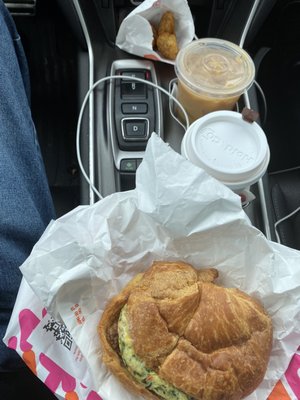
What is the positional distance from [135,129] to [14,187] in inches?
10.4

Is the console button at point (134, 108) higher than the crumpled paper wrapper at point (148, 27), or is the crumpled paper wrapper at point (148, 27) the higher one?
the crumpled paper wrapper at point (148, 27)

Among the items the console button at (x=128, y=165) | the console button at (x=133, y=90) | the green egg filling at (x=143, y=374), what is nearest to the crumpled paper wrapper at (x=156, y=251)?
the green egg filling at (x=143, y=374)

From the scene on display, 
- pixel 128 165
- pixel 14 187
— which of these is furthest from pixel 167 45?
pixel 14 187

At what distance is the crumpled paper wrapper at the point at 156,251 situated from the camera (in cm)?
67

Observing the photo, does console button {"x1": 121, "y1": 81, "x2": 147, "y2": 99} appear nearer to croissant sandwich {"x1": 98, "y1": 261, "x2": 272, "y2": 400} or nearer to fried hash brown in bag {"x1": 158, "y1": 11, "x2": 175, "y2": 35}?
fried hash brown in bag {"x1": 158, "y1": 11, "x2": 175, "y2": 35}

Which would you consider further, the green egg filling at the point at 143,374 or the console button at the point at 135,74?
the console button at the point at 135,74

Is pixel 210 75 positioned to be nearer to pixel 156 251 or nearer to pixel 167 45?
pixel 167 45

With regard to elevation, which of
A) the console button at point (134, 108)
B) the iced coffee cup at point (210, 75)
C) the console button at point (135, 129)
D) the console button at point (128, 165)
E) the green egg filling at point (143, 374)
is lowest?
the green egg filling at point (143, 374)

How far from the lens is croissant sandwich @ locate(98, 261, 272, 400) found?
62 cm

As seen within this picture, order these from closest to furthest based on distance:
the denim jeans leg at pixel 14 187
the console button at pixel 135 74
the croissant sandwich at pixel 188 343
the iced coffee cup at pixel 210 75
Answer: the croissant sandwich at pixel 188 343
the denim jeans leg at pixel 14 187
the iced coffee cup at pixel 210 75
the console button at pixel 135 74

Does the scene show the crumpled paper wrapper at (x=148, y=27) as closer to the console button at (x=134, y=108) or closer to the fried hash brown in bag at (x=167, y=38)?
the fried hash brown in bag at (x=167, y=38)

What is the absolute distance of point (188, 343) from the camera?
0.63 m

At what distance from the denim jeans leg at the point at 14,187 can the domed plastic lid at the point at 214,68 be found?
1.02 feet

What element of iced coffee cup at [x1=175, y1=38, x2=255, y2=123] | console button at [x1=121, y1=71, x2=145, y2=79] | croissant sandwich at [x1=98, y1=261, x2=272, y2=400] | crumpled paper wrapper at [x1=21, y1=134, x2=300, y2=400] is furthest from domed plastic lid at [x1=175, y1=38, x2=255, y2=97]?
croissant sandwich at [x1=98, y1=261, x2=272, y2=400]
